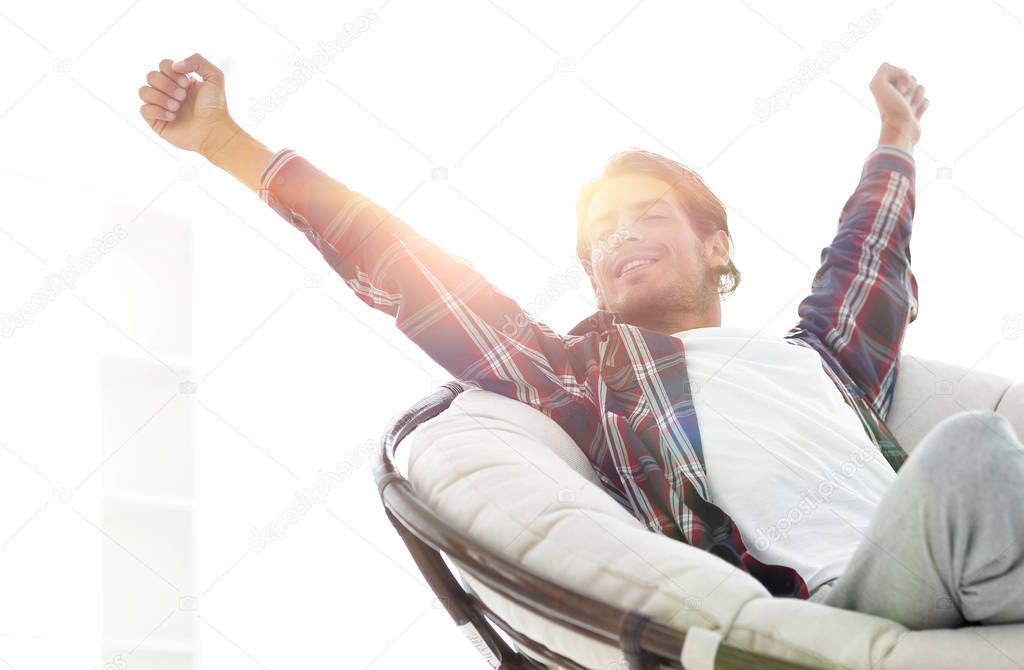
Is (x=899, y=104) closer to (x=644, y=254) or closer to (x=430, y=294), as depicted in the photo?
(x=644, y=254)

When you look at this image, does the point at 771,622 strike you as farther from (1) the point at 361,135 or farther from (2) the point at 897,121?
(1) the point at 361,135

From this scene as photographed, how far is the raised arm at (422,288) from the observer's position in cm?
103

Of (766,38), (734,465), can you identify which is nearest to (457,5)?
(766,38)

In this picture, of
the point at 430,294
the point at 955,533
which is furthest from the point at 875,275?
the point at 955,533

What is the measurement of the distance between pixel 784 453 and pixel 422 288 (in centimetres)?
41

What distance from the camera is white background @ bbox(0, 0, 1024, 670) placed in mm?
1993

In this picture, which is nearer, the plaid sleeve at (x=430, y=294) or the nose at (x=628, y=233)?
the plaid sleeve at (x=430, y=294)

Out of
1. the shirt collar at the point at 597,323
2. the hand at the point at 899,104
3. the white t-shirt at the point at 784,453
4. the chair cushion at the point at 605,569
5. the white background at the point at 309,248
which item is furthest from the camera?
the white background at the point at 309,248

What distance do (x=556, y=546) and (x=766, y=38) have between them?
2132 mm

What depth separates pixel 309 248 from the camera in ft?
7.84

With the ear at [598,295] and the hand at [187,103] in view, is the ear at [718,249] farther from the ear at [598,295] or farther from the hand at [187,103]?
the hand at [187,103]

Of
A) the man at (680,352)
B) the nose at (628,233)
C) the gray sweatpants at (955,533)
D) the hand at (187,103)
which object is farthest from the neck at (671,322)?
the gray sweatpants at (955,533)

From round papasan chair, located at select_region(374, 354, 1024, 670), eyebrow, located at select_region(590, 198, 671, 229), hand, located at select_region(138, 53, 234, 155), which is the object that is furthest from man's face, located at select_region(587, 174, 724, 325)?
hand, located at select_region(138, 53, 234, 155)

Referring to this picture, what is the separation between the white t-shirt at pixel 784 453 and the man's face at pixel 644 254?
0.58ft
